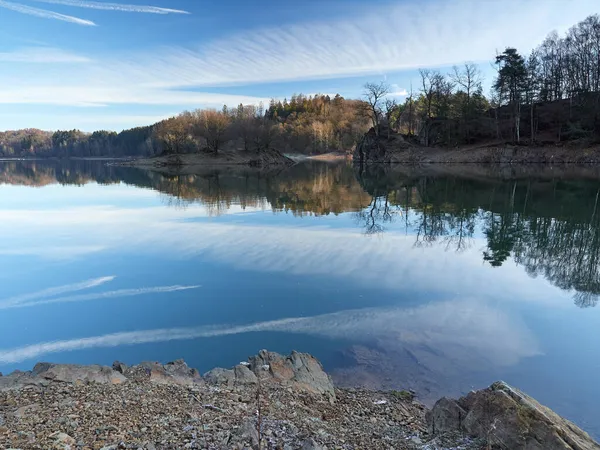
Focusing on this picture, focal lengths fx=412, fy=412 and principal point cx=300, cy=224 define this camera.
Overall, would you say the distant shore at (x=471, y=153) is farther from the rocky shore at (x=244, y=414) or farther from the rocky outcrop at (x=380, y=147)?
the rocky shore at (x=244, y=414)

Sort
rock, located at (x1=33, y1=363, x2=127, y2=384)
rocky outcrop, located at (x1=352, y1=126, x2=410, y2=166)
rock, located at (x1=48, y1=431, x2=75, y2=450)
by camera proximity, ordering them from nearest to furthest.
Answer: rock, located at (x1=48, y1=431, x2=75, y2=450), rock, located at (x1=33, y1=363, x2=127, y2=384), rocky outcrop, located at (x1=352, y1=126, x2=410, y2=166)

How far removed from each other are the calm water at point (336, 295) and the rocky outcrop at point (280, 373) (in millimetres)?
626

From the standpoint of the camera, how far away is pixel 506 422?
5.32 m

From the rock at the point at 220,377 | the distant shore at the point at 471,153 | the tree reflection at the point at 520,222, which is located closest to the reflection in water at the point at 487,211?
the tree reflection at the point at 520,222

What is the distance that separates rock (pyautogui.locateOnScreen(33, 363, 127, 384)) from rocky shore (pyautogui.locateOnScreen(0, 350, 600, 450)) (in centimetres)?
2

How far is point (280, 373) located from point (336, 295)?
15.3ft

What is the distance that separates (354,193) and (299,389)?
101ft

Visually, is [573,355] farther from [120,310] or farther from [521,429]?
[120,310]

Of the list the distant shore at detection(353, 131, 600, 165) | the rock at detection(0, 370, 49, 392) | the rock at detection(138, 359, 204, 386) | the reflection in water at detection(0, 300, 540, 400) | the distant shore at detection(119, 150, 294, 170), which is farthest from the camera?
the distant shore at detection(119, 150, 294, 170)

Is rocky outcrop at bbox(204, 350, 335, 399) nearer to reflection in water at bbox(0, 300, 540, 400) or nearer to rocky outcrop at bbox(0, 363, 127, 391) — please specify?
reflection in water at bbox(0, 300, 540, 400)

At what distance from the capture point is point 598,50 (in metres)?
71.3

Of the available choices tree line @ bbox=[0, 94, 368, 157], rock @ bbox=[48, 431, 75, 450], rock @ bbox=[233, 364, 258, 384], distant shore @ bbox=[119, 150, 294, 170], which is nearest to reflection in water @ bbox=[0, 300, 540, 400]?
rock @ bbox=[233, 364, 258, 384]

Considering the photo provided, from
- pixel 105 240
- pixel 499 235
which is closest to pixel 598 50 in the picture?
pixel 499 235

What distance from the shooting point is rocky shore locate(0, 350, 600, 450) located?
16.6 ft
